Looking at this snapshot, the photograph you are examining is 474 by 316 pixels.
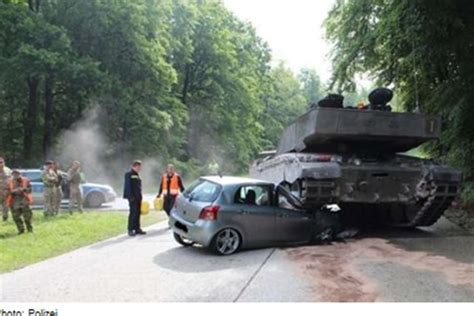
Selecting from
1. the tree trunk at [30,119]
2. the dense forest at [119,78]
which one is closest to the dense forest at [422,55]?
the dense forest at [119,78]

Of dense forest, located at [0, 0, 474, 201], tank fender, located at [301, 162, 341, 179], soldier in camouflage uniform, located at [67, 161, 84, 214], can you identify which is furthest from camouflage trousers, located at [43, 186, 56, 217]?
dense forest, located at [0, 0, 474, 201]

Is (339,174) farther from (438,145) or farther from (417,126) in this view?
(438,145)

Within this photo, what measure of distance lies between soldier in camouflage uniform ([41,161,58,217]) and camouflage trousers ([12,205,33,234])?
10.2 ft

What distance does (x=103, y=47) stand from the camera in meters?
32.2

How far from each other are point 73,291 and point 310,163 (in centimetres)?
529

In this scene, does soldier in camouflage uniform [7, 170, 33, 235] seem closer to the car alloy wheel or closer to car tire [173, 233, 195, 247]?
car tire [173, 233, 195, 247]

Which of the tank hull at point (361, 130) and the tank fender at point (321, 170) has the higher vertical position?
the tank hull at point (361, 130)

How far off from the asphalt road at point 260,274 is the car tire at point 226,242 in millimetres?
168

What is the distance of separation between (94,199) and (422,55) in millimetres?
12098

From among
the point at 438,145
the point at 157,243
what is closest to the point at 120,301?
the point at 157,243

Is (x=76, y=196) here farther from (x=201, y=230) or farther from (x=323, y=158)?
(x=323, y=158)

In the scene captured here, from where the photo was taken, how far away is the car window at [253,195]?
10172mm

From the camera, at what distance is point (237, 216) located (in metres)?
9.86

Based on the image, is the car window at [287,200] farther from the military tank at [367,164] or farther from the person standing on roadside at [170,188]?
the person standing on roadside at [170,188]
